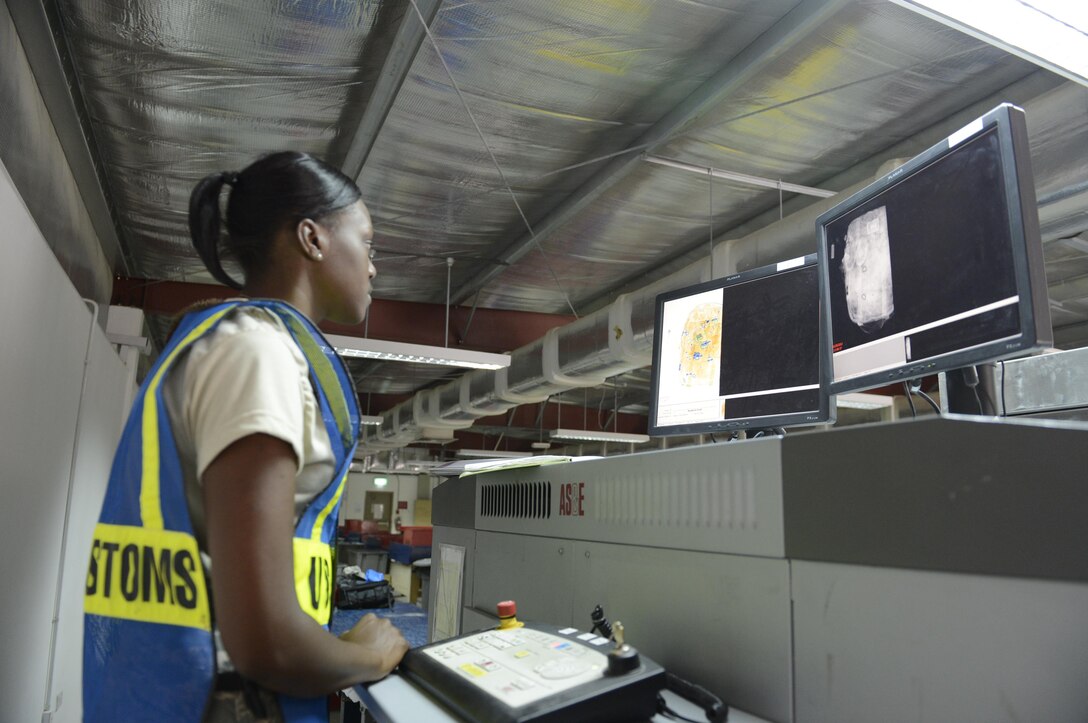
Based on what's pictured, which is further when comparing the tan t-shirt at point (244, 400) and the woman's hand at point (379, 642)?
the woman's hand at point (379, 642)

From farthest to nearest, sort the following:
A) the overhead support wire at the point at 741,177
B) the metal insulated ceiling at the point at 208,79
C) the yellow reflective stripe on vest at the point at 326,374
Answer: the overhead support wire at the point at 741,177 → the metal insulated ceiling at the point at 208,79 → the yellow reflective stripe on vest at the point at 326,374

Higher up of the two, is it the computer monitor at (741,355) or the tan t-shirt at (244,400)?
the computer monitor at (741,355)

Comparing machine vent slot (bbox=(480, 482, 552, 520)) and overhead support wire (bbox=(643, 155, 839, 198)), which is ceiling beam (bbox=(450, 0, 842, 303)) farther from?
machine vent slot (bbox=(480, 482, 552, 520))

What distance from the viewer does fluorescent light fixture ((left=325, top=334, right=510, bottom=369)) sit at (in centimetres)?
412

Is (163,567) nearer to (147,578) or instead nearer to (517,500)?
(147,578)

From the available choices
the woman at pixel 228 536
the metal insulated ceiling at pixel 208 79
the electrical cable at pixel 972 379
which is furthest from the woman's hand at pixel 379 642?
the metal insulated ceiling at pixel 208 79

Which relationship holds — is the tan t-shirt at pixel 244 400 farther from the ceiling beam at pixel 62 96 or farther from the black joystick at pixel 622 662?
the ceiling beam at pixel 62 96

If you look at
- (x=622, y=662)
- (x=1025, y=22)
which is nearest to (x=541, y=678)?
(x=622, y=662)

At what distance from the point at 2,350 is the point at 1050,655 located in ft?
7.15

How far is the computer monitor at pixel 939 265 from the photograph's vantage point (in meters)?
0.71

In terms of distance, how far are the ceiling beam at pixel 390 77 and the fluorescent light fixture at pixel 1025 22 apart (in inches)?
57.0

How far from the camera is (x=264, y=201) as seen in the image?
2.75 ft

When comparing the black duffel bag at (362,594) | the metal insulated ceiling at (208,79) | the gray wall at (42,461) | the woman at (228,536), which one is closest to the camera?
the woman at (228,536)

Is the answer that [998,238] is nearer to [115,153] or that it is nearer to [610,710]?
[610,710]
